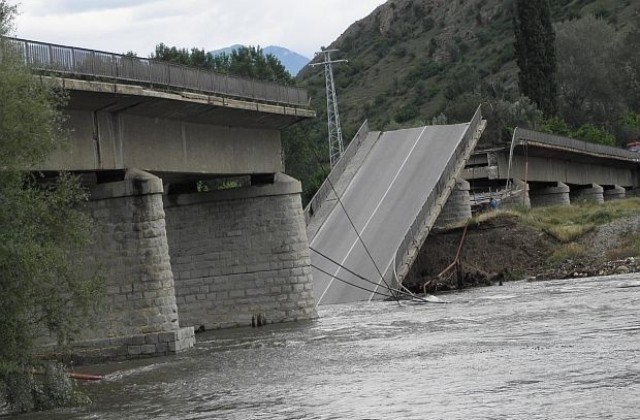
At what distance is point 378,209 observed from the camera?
56.1m

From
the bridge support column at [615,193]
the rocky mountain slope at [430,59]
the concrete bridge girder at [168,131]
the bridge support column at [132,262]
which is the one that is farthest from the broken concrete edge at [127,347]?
the rocky mountain slope at [430,59]

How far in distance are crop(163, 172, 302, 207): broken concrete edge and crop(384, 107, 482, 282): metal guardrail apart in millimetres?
6743

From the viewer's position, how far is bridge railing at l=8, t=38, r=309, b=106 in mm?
30797

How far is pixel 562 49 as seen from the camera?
394 ft

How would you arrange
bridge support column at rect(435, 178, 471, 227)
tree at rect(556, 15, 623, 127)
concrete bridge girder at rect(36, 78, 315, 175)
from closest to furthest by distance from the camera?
1. concrete bridge girder at rect(36, 78, 315, 175)
2. bridge support column at rect(435, 178, 471, 227)
3. tree at rect(556, 15, 623, 127)

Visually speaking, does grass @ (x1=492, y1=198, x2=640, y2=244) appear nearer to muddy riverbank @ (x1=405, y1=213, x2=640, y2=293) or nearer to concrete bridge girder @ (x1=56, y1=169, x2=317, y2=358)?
muddy riverbank @ (x1=405, y1=213, x2=640, y2=293)

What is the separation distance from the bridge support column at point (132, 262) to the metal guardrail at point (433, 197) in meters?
17.1

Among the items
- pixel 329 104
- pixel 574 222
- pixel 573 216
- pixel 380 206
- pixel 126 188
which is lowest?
pixel 574 222

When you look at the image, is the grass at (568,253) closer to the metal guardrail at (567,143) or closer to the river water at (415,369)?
the river water at (415,369)

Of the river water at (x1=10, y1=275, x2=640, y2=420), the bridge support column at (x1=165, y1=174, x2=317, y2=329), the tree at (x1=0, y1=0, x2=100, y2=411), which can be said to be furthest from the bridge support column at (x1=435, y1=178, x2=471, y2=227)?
the tree at (x1=0, y1=0, x2=100, y2=411)

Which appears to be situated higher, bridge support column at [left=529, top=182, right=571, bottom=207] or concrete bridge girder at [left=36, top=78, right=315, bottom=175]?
concrete bridge girder at [left=36, top=78, right=315, bottom=175]

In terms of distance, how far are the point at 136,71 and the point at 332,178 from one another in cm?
2543

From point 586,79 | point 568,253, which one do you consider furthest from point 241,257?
point 586,79

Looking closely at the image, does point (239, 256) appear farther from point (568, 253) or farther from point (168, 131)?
point (568, 253)
